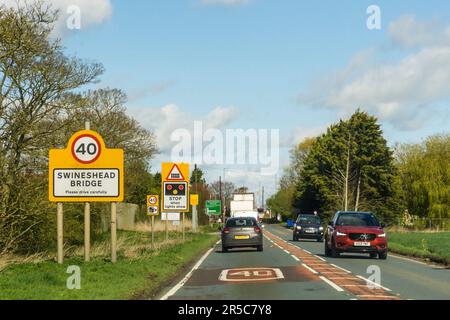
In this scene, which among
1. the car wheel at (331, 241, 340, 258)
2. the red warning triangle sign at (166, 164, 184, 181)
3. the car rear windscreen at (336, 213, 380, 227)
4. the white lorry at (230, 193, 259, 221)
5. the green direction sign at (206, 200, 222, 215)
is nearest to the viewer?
the car wheel at (331, 241, 340, 258)

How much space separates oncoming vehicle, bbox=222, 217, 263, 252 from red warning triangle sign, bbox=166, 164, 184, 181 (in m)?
3.10

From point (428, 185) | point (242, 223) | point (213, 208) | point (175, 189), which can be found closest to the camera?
point (175, 189)

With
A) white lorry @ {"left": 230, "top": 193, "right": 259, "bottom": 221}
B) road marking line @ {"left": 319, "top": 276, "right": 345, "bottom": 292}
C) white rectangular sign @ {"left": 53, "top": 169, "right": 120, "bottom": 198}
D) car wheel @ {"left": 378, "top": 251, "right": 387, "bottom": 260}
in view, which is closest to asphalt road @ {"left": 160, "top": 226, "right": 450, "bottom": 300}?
road marking line @ {"left": 319, "top": 276, "right": 345, "bottom": 292}

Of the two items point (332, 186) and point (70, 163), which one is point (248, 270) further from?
point (332, 186)

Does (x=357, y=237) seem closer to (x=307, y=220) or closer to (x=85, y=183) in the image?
(x=85, y=183)

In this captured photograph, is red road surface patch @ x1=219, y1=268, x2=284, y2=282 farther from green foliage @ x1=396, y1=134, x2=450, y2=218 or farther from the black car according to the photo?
green foliage @ x1=396, y1=134, x2=450, y2=218

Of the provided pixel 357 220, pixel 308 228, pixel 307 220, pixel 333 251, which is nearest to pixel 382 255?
pixel 333 251

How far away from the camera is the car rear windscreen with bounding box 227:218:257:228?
3238 centimetres

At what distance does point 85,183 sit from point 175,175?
12627 mm

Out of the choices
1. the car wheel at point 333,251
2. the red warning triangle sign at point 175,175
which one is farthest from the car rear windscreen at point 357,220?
the red warning triangle sign at point 175,175

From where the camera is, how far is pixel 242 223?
32500 mm

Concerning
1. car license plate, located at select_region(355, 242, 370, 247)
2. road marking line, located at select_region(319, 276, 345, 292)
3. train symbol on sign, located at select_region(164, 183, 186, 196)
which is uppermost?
train symbol on sign, located at select_region(164, 183, 186, 196)

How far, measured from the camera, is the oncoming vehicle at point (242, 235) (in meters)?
32.1

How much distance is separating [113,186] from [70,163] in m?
1.30
